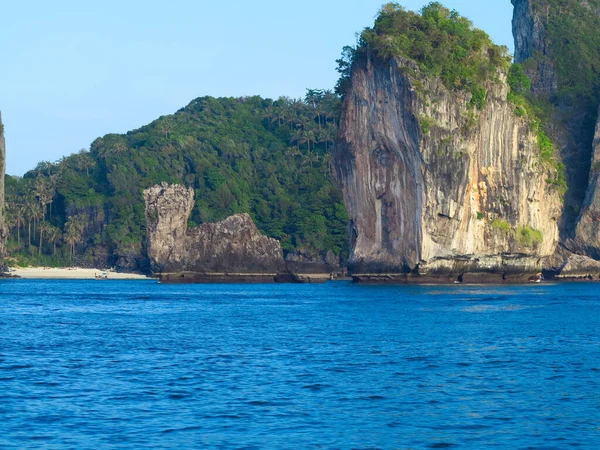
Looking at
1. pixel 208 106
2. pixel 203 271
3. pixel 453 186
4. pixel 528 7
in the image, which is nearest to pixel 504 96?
pixel 453 186

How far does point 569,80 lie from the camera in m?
134

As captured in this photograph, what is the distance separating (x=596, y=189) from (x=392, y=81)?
146 feet

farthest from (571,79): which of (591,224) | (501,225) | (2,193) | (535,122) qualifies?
(2,193)

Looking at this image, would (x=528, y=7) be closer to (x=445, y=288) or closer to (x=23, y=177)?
(x=445, y=288)

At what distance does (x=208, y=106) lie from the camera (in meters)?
184

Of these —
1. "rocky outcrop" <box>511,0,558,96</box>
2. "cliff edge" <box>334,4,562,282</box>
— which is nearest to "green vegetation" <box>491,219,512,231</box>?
"cliff edge" <box>334,4,562,282</box>

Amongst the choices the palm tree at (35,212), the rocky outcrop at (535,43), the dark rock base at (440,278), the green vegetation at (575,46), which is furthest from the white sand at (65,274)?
the green vegetation at (575,46)

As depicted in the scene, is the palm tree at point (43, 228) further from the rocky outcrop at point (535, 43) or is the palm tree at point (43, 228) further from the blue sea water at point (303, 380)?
the blue sea water at point (303, 380)

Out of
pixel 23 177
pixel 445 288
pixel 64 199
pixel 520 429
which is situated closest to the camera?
pixel 520 429

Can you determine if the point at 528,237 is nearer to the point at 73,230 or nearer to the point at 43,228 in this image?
the point at 73,230

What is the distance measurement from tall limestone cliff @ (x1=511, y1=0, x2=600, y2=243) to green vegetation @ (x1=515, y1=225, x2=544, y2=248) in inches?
987

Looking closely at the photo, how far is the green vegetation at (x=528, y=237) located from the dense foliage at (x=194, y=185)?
4797cm

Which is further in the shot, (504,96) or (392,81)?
(504,96)

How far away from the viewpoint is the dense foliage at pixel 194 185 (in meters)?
143
